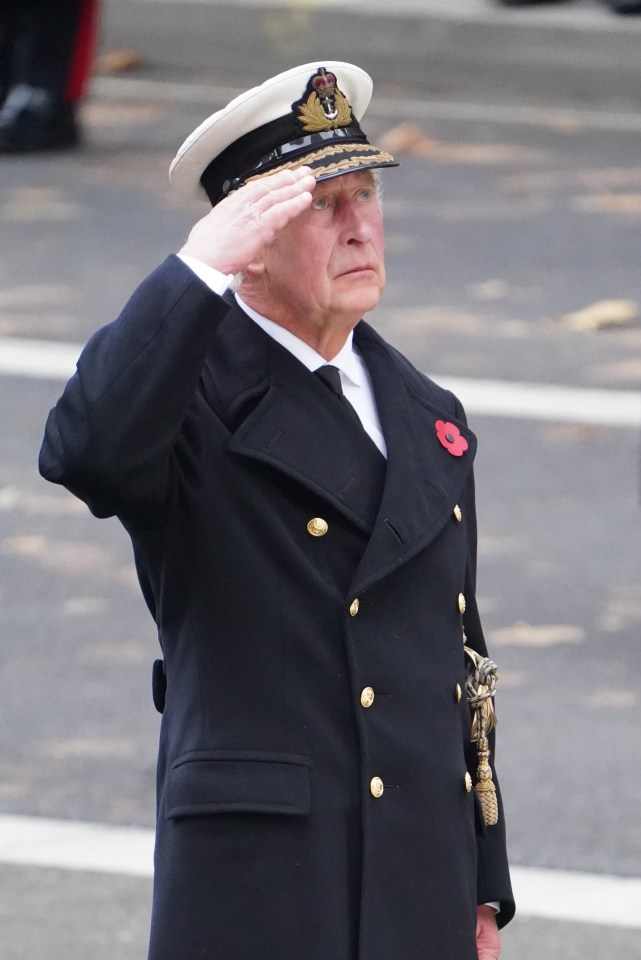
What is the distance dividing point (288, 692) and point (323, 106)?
0.98m

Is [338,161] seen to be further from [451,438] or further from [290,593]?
[290,593]

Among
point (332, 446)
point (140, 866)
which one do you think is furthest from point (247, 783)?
point (140, 866)

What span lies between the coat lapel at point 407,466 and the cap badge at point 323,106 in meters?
0.38

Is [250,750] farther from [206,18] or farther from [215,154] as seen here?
[206,18]

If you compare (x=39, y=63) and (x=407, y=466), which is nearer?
(x=407, y=466)

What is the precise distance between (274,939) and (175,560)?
0.61 meters

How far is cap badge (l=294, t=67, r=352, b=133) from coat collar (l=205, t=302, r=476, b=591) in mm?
334

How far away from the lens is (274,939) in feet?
9.76

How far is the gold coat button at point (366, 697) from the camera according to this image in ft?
9.87

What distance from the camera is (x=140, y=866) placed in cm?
533

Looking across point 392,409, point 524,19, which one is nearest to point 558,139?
point 524,19

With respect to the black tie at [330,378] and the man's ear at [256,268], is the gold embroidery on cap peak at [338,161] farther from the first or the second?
the black tie at [330,378]

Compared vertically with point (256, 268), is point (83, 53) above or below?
above

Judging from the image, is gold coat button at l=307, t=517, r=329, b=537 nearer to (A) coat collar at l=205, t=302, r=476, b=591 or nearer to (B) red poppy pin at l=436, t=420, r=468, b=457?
(A) coat collar at l=205, t=302, r=476, b=591
